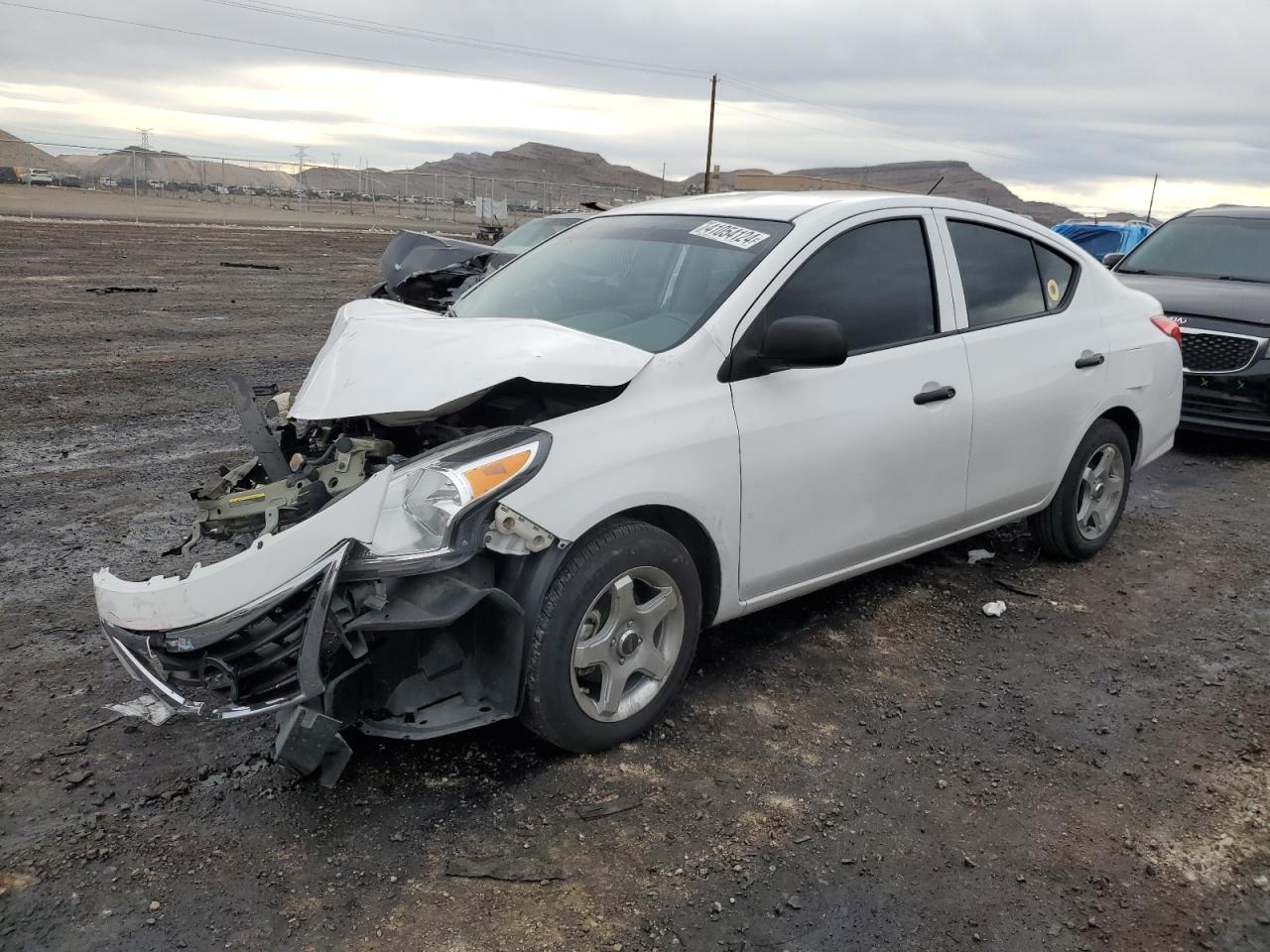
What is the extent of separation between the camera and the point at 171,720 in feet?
12.0

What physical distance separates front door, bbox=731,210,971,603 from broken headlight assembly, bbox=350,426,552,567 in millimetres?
878

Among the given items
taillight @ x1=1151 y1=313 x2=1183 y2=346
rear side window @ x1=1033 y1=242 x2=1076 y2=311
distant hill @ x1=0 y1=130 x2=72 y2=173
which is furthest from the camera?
distant hill @ x1=0 y1=130 x2=72 y2=173

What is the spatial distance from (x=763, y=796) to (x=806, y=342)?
153cm

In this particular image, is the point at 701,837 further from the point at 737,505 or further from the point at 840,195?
the point at 840,195

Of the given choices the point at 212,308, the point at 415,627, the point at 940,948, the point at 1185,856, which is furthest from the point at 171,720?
the point at 212,308

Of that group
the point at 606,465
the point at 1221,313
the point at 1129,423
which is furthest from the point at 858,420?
the point at 1221,313

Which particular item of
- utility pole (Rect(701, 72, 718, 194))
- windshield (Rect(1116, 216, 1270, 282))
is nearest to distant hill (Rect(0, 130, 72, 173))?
utility pole (Rect(701, 72, 718, 194))

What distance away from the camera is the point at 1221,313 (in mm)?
8141

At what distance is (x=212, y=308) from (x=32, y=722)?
11.3 meters

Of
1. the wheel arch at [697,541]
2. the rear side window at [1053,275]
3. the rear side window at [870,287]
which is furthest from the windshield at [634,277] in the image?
the rear side window at [1053,275]

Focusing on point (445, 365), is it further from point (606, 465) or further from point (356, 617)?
point (356, 617)

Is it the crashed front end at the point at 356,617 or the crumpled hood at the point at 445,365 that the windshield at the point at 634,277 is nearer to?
the crumpled hood at the point at 445,365

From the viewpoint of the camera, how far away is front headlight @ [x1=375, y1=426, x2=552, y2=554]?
3.00m

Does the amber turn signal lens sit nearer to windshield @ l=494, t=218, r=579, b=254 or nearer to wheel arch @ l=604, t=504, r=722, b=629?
wheel arch @ l=604, t=504, r=722, b=629
